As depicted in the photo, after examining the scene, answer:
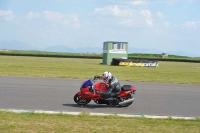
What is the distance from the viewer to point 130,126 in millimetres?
7871

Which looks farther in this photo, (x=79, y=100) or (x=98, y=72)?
(x=98, y=72)

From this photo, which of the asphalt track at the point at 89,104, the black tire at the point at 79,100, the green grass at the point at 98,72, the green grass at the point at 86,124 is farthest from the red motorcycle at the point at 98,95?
the green grass at the point at 98,72

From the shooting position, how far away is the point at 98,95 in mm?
11664

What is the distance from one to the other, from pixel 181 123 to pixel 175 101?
190 inches

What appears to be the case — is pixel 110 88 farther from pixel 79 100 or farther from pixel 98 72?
pixel 98 72

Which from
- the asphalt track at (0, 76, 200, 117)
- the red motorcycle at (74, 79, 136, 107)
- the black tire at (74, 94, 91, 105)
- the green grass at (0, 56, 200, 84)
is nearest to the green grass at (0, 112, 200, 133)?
the asphalt track at (0, 76, 200, 117)

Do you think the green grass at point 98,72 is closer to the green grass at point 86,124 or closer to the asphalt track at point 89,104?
the asphalt track at point 89,104

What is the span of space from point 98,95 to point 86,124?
3849mm

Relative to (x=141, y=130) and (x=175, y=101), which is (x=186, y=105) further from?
(x=141, y=130)

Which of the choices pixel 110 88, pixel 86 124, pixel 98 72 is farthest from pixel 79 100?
pixel 98 72

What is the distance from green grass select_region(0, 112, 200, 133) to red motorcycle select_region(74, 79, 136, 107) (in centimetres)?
237

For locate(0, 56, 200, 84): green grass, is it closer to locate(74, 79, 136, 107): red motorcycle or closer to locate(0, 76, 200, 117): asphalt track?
locate(0, 76, 200, 117): asphalt track

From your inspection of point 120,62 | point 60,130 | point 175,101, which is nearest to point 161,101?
point 175,101

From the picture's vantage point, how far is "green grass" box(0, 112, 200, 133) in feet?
23.5
